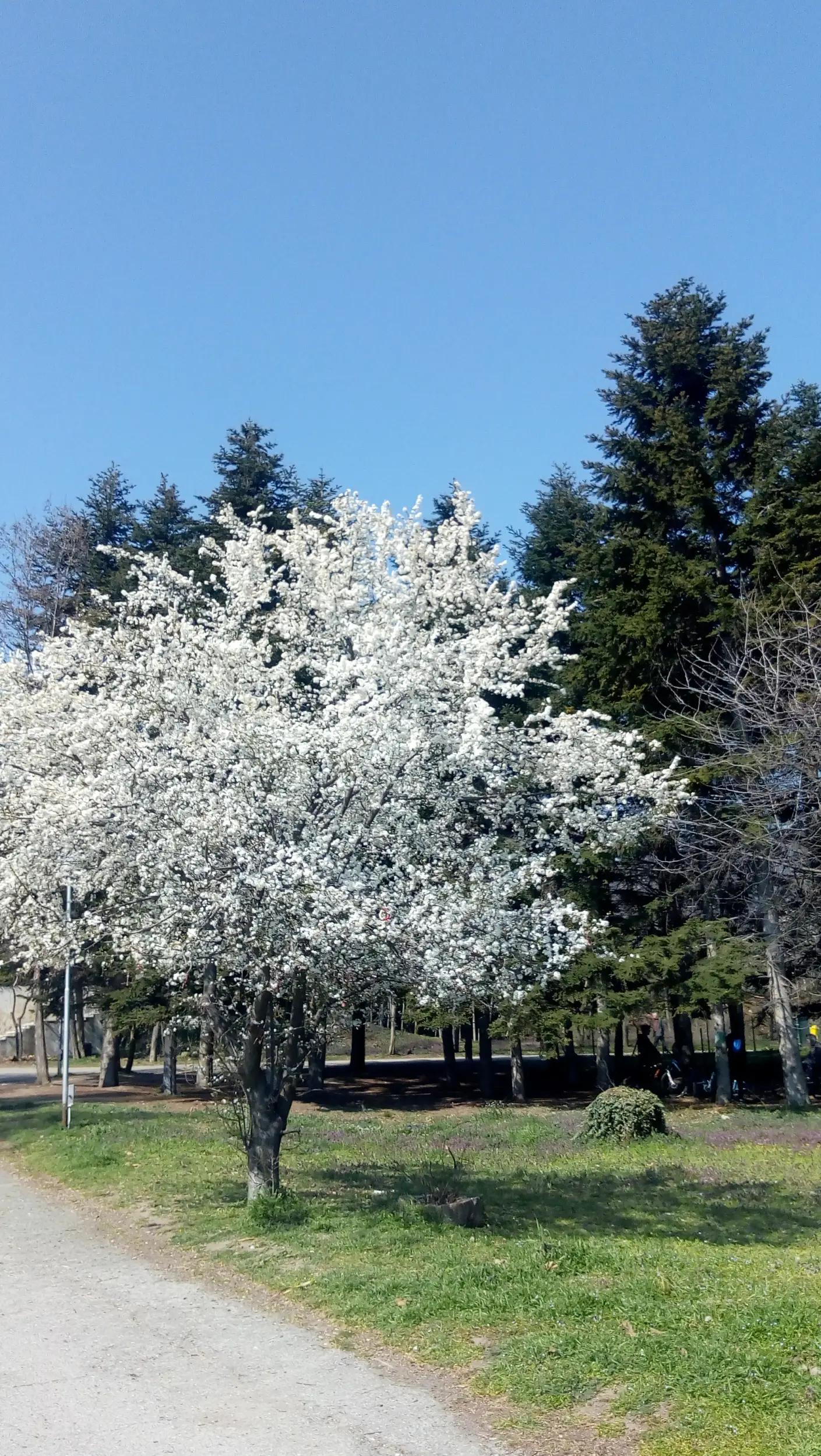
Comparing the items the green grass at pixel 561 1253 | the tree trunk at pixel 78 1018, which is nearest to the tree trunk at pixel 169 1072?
the tree trunk at pixel 78 1018

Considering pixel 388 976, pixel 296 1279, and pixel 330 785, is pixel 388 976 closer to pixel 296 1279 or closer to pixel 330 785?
pixel 330 785

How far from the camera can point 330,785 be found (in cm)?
943

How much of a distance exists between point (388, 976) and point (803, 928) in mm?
9446

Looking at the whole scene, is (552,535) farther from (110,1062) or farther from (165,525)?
(110,1062)

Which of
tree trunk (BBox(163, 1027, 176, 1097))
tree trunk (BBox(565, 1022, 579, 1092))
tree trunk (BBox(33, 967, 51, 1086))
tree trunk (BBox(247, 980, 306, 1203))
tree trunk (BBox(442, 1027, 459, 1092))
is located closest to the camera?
tree trunk (BBox(247, 980, 306, 1203))

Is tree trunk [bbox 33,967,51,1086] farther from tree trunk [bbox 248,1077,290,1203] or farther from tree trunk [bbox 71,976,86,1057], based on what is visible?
tree trunk [bbox 248,1077,290,1203]

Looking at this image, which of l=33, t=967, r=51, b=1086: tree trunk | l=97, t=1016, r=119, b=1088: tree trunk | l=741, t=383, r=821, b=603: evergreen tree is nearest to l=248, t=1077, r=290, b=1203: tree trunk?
l=741, t=383, r=821, b=603: evergreen tree

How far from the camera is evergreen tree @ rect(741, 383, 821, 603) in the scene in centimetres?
2125

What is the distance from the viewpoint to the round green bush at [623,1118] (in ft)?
49.9

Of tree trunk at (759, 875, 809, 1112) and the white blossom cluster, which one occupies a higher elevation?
the white blossom cluster

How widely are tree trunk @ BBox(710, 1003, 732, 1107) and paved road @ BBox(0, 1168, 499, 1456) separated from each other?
18.0 m

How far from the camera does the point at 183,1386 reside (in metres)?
5.77

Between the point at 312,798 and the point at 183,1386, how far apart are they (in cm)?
477

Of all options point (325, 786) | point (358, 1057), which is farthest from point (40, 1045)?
point (325, 786)
